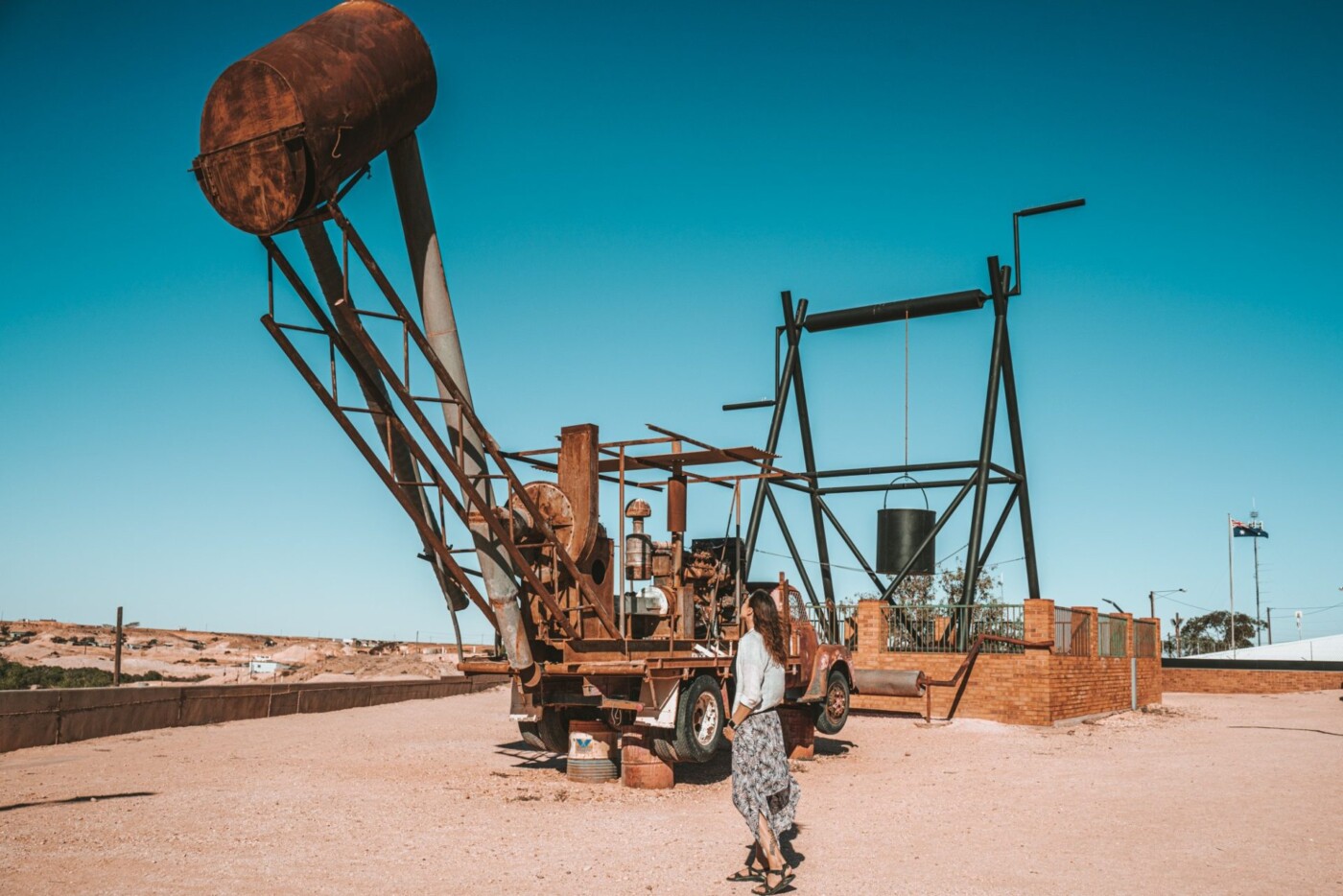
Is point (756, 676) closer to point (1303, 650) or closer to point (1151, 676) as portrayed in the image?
point (1151, 676)

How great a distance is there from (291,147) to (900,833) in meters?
7.82

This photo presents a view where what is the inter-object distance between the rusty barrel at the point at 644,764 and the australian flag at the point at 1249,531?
51.7 metres

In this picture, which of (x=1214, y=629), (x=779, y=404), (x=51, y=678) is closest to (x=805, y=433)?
(x=779, y=404)

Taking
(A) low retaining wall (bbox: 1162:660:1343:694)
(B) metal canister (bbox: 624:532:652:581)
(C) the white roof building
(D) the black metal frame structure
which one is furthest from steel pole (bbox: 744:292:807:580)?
(C) the white roof building

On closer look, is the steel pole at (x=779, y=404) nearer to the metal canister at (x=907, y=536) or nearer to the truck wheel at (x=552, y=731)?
the metal canister at (x=907, y=536)

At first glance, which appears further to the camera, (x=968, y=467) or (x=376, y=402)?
(x=968, y=467)

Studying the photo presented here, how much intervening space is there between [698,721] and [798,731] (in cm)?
266

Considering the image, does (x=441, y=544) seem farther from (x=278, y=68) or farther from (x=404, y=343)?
(x=278, y=68)

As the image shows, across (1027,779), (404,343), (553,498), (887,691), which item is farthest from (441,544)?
(887,691)

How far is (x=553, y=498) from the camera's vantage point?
41.4ft

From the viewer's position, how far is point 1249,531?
57000mm

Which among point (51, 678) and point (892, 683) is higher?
point (892, 683)

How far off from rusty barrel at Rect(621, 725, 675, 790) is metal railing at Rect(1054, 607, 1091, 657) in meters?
10.9

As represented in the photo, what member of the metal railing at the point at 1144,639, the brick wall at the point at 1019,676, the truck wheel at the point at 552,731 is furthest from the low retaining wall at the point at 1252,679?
the truck wheel at the point at 552,731
